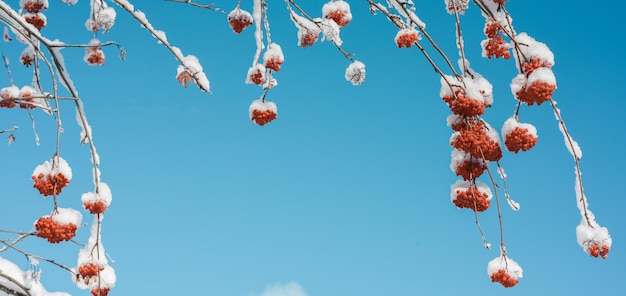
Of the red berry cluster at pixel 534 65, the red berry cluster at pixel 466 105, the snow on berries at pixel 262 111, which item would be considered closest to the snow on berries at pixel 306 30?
the snow on berries at pixel 262 111

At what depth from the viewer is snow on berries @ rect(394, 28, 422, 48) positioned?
2.65 m

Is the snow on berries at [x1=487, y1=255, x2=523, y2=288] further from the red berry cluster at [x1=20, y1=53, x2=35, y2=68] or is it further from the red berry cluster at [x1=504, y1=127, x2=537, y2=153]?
the red berry cluster at [x1=20, y1=53, x2=35, y2=68]

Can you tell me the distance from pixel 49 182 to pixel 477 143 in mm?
1750

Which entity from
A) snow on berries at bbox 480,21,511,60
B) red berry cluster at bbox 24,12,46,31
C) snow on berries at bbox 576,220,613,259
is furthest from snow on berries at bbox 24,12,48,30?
snow on berries at bbox 576,220,613,259

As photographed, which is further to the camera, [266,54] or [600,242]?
[266,54]

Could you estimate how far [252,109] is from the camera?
113 inches

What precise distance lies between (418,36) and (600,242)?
45.3 inches

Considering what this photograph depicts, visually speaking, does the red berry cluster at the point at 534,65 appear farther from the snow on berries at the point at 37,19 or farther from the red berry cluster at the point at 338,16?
the snow on berries at the point at 37,19

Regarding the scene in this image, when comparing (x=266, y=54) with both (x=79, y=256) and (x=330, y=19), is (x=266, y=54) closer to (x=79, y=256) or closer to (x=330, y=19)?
(x=330, y=19)

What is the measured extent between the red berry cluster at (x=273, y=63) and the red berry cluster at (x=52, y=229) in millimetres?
1114

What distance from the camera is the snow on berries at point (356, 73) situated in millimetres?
3105

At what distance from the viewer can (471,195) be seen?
229cm

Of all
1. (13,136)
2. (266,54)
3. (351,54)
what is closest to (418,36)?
(351,54)

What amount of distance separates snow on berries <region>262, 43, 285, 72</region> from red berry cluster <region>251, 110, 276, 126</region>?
0.22 meters
